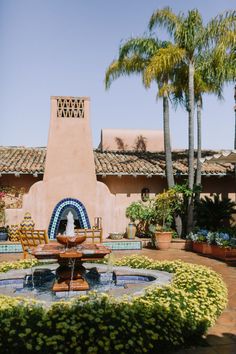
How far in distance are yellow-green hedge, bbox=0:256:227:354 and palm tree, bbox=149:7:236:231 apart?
1008cm

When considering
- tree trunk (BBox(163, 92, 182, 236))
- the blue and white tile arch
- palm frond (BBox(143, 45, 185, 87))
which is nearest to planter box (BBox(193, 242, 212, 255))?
tree trunk (BBox(163, 92, 182, 236))

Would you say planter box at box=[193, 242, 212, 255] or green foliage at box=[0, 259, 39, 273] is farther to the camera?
planter box at box=[193, 242, 212, 255]

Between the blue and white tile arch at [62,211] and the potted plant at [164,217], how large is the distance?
2.99 meters

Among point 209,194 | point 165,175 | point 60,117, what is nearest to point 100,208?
point 165,175

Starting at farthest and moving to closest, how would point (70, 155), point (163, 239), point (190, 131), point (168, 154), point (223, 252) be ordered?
point (70, 155) < point (168, 154) < point (190, 131) < point (163, 239) < point (223, 252)

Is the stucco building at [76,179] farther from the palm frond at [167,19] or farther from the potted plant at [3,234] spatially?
the palm frond at [167,19]

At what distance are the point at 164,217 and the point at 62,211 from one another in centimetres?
447

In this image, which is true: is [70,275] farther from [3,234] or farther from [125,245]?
[3,234]

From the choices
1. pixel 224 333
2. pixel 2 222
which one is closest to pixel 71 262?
pixel 224 333

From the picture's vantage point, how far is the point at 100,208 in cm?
1622

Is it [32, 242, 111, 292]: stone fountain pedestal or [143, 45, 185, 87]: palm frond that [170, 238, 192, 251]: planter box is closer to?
[143, 45, 185, 87]: palm frond

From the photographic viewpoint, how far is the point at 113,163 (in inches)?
699

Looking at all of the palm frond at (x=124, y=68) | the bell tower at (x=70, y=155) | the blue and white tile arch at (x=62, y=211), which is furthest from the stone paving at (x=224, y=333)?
the palm frond at (x=124, y=68)

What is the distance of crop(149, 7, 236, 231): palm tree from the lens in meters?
14.1
